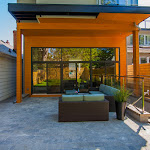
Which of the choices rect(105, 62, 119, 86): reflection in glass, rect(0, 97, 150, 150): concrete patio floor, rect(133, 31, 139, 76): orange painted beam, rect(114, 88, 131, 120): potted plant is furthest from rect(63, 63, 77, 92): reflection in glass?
rect(114, 88, 131, 120): potted plant

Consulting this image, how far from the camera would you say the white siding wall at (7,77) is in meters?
7.92

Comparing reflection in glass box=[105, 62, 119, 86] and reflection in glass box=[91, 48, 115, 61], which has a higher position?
reflection in glass box=[91, 48, 115, 61]

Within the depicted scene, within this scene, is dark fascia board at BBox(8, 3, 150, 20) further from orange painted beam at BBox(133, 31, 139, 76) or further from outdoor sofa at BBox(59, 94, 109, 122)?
outdoor sofa at BBox(59, 94, 109, 122)

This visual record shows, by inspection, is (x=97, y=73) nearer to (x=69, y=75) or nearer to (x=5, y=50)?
(x=69, y=75)

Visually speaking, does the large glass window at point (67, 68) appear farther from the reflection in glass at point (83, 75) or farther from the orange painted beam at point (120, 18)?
the orange painted beam at point (120, 18)

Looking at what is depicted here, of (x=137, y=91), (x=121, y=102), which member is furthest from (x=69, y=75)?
(x=121, y=102)

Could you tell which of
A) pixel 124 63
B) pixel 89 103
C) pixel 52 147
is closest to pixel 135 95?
pixel 89 103

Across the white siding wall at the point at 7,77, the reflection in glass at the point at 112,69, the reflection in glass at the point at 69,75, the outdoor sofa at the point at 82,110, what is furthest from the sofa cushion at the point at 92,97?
the white siding wall at the point at 7,77

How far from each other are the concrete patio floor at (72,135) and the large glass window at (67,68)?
483 cm

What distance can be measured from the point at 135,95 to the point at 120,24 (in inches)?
157

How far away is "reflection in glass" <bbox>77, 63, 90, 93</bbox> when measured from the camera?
9.34 meters

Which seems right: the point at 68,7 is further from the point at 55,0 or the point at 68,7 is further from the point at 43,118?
the point at 43,118

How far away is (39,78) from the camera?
918 centimetres

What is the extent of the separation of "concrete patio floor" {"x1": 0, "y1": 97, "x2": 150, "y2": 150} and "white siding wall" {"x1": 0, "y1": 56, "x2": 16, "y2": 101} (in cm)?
410
